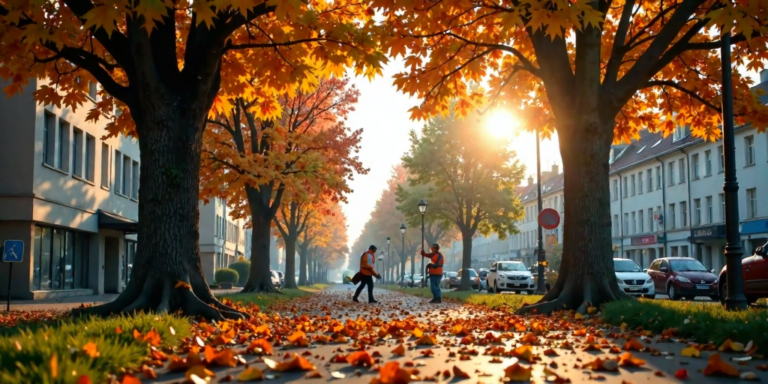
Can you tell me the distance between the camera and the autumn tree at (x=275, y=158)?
80.2ft

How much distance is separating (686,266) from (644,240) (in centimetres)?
3425

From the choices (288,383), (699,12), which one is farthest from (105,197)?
(288,383)

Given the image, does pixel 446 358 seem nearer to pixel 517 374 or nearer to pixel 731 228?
pixel 517 374

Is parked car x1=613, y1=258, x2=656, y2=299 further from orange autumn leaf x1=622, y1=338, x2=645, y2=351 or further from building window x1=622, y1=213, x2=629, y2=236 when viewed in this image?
building window x1=622, y1=213, x2=629, y2=236

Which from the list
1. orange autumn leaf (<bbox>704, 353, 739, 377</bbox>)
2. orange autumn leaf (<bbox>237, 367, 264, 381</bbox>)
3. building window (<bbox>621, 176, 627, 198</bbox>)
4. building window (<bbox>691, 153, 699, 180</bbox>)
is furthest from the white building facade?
building window (<bbox>621, 176, 627, 198</bbox>)

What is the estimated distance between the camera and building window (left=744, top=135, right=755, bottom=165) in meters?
45.2

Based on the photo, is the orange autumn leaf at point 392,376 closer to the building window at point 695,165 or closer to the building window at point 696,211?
the building window at point 696,211

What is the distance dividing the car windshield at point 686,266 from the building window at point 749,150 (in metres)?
19.2

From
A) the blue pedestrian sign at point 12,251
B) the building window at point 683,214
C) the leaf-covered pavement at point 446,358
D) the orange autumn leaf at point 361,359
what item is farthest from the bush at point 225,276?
the orange autumn leaf at point 361,359

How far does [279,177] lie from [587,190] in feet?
42.2

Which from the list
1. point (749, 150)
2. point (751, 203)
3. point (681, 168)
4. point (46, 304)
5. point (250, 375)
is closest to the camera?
point (250, 375)

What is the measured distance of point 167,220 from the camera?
37.0 ft

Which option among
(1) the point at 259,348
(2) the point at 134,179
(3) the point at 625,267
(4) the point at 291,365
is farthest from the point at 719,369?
(2) the point at 134,179

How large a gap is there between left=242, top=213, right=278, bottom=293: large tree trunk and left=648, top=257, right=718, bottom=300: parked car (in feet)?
47.7
